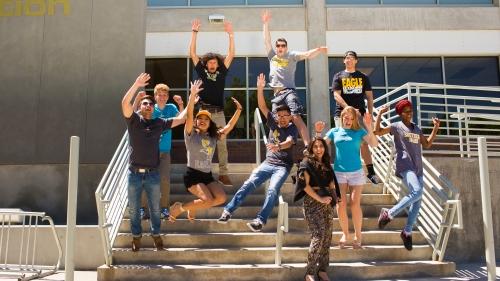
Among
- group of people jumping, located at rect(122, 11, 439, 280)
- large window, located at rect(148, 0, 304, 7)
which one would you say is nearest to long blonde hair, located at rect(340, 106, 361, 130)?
group of people jumping, located at rect(122, 11, 439, 280)

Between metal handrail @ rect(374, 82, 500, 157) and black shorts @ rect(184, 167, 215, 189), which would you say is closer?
black shorts @ rect(184, 167, 215, 189)

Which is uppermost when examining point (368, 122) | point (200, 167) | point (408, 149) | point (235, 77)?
point (235, 77)

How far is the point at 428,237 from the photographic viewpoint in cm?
624

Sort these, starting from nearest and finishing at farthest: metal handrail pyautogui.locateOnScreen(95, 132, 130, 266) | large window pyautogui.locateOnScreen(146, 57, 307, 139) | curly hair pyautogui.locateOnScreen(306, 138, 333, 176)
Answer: curly hair pyautogui.locateOnScreen(306, 138, 333, 176) < metal handrail pyautogui.locateOnScreen(95, 132, 130, 266) < large window pyautogui.locateOnScreen(146, 57, 307, 139)

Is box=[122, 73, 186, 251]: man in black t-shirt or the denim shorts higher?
the denim shorts

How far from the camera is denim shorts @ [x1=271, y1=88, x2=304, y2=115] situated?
655cm

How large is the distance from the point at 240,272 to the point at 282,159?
1597 mm

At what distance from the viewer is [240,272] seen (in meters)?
5.43

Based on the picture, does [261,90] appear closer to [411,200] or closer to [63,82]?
[411,200]

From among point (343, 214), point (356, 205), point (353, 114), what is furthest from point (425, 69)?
point (343, 214)

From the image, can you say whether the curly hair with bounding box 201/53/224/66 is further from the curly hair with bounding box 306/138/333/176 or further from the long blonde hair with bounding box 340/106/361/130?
the curly hair with bounding box 306/138/333/176

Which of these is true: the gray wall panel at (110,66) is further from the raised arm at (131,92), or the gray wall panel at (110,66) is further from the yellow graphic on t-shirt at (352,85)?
the yellow graphic on t-shirt at (352,85)

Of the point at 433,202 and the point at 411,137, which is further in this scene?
the point at 433,202

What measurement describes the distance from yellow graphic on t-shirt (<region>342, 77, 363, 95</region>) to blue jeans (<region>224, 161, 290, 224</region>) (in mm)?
1893
